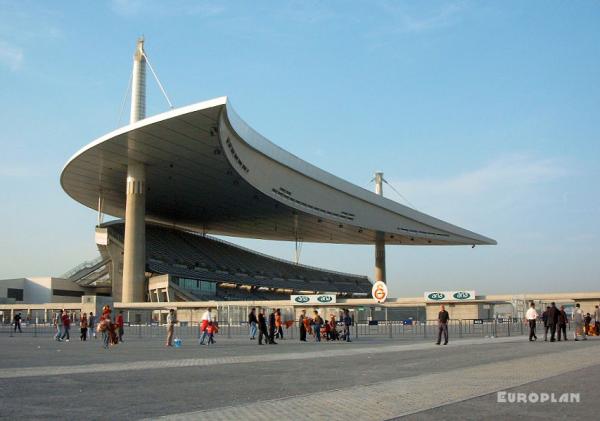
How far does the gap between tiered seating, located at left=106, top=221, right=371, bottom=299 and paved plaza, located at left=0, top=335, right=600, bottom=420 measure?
2690 inches

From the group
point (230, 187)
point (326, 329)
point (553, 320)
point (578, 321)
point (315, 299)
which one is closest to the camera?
point (553, 320)

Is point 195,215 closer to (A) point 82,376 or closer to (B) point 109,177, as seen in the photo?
(B) point 109,177

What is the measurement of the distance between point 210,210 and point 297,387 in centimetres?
7558

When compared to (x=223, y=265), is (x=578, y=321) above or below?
below

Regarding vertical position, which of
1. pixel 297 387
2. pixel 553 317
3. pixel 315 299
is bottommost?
pixel 297 387

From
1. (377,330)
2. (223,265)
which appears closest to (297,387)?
(377,330)

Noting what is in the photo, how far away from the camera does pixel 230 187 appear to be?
226 feet

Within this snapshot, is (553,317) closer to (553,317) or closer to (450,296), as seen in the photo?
(553,317)

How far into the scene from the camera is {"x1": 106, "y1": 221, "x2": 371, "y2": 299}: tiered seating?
85562 mm

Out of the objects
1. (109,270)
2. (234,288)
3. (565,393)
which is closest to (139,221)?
(109,270)

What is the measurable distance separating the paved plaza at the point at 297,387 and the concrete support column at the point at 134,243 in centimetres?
4853

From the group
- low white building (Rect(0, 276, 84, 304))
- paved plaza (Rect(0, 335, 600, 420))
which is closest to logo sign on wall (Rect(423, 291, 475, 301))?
paved plaza (Rect(0, 335, 600, 420))

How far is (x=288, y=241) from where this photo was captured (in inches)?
4434

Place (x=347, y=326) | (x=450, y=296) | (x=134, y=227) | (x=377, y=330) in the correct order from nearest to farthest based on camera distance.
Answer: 1. (x=347, y=326)
2. (x=377, y=330)
3. (x=450, y=296)
4. (x=134, y=227)
